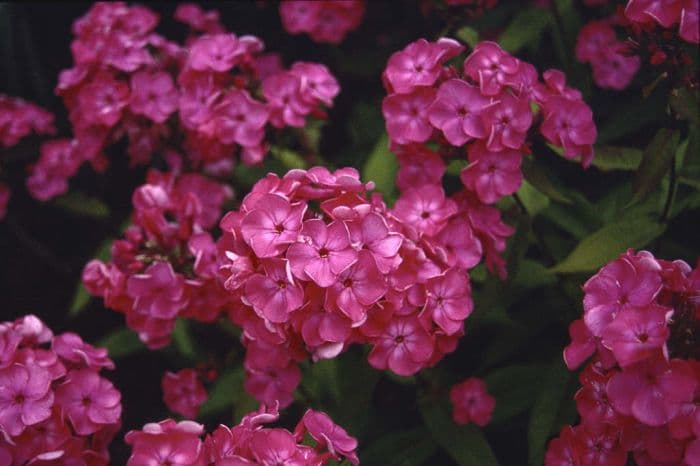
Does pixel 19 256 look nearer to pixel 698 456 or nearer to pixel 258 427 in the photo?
pixel 258 427

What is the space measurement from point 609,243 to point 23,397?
5.56 feet

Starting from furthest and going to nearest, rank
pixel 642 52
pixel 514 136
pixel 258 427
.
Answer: pixel 642 52 < pixel 514 136 < pixel 258 427

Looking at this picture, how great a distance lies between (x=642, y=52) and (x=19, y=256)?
8.80 feet

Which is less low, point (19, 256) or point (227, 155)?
point (227, 155)

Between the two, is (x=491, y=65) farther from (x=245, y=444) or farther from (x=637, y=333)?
(x=245, y=444)

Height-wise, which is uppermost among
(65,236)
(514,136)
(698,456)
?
(514,136)

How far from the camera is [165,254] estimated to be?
90.9 inches

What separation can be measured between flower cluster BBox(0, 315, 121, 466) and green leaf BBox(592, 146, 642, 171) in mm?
1631

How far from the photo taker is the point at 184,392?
8.07 feet

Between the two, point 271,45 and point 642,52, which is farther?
point 271,45

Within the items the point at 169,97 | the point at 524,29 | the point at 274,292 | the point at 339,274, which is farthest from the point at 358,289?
the point at 524,29

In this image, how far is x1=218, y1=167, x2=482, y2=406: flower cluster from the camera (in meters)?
1.73

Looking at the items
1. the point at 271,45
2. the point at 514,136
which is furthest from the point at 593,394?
the point at 271,45

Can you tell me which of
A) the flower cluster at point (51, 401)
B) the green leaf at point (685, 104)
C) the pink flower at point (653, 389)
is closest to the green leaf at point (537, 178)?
the green leaf at point (685, 104)
